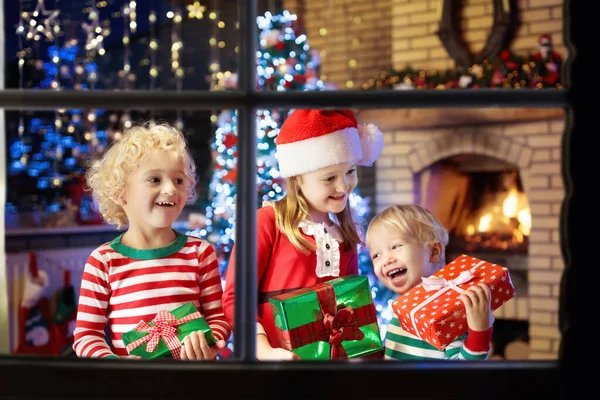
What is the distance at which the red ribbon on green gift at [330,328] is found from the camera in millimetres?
1235

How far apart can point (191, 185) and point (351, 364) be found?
0.55m

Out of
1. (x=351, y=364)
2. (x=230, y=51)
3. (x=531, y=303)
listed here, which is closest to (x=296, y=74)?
(x=230, y=51)

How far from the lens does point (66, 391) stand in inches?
37.0

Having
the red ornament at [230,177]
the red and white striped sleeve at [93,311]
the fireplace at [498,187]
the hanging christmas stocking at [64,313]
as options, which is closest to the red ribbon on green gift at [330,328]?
the red and white striped sleeve at [93,311]

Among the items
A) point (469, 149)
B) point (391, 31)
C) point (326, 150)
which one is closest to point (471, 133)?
point (469, 149)

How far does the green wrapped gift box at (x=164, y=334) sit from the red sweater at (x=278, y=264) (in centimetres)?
14

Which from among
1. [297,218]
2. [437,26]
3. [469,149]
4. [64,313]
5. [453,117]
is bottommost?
[64,313]

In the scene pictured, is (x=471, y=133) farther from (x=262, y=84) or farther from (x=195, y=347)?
(x=195, y=347)

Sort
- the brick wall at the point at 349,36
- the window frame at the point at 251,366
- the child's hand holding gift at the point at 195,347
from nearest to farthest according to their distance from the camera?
the window frame at the point at 251,366, the child's hand holding gift at the point at 195,347, the brick wall at the point at 349,36

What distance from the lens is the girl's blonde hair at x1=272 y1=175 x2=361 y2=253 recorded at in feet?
4.64

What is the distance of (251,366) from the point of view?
93 centimetres

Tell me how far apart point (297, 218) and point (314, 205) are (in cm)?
5

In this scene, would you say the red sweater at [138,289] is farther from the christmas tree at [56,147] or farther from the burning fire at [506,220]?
the burning fire at [506,220]

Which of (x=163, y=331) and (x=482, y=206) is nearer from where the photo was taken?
(x=163, y=331)
